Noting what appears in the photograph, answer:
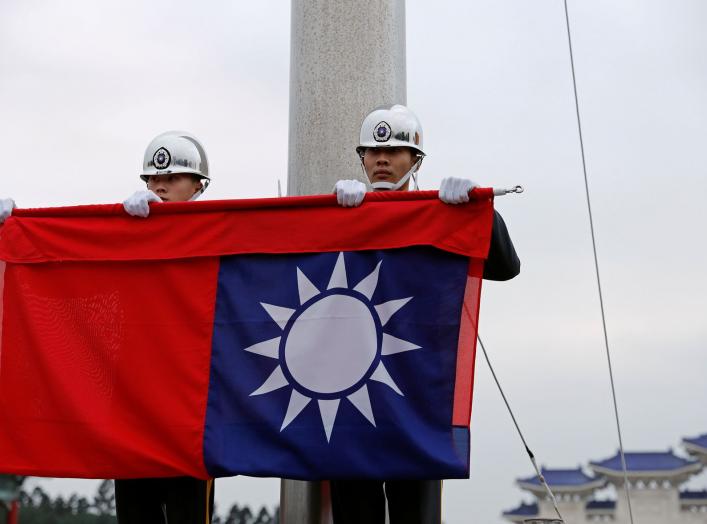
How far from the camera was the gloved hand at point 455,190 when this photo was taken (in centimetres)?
498

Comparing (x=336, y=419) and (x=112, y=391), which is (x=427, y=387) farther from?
(x=112, y=391)

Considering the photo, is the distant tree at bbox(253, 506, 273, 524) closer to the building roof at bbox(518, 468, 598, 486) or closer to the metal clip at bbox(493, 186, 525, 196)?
the metal clip at bbox(493, 186, 525, 196)

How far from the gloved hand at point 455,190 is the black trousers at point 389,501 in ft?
4.35

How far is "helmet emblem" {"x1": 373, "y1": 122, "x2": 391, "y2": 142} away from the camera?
18.7 feet

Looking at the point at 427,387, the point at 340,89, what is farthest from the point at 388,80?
the point at 427,387

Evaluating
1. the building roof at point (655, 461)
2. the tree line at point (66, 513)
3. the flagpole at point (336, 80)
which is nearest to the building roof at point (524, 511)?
the building roof at point (655, 461)

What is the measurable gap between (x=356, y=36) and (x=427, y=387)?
3.17 meters

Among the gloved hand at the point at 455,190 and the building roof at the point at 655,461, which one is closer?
the gloved hand at the point at 455,190

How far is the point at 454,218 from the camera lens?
5.07 meters

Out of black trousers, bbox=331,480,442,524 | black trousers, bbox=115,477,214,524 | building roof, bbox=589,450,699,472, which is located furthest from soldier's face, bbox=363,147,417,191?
building roof, bbox=589,450,699,472

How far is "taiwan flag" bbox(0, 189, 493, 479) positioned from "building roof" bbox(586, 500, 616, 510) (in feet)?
125

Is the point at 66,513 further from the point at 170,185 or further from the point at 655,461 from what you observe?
the point at 655,461

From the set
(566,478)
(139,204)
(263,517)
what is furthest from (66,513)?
(566,478)

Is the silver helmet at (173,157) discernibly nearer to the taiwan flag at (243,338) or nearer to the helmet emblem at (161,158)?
the helmet emblem at (161,158)
